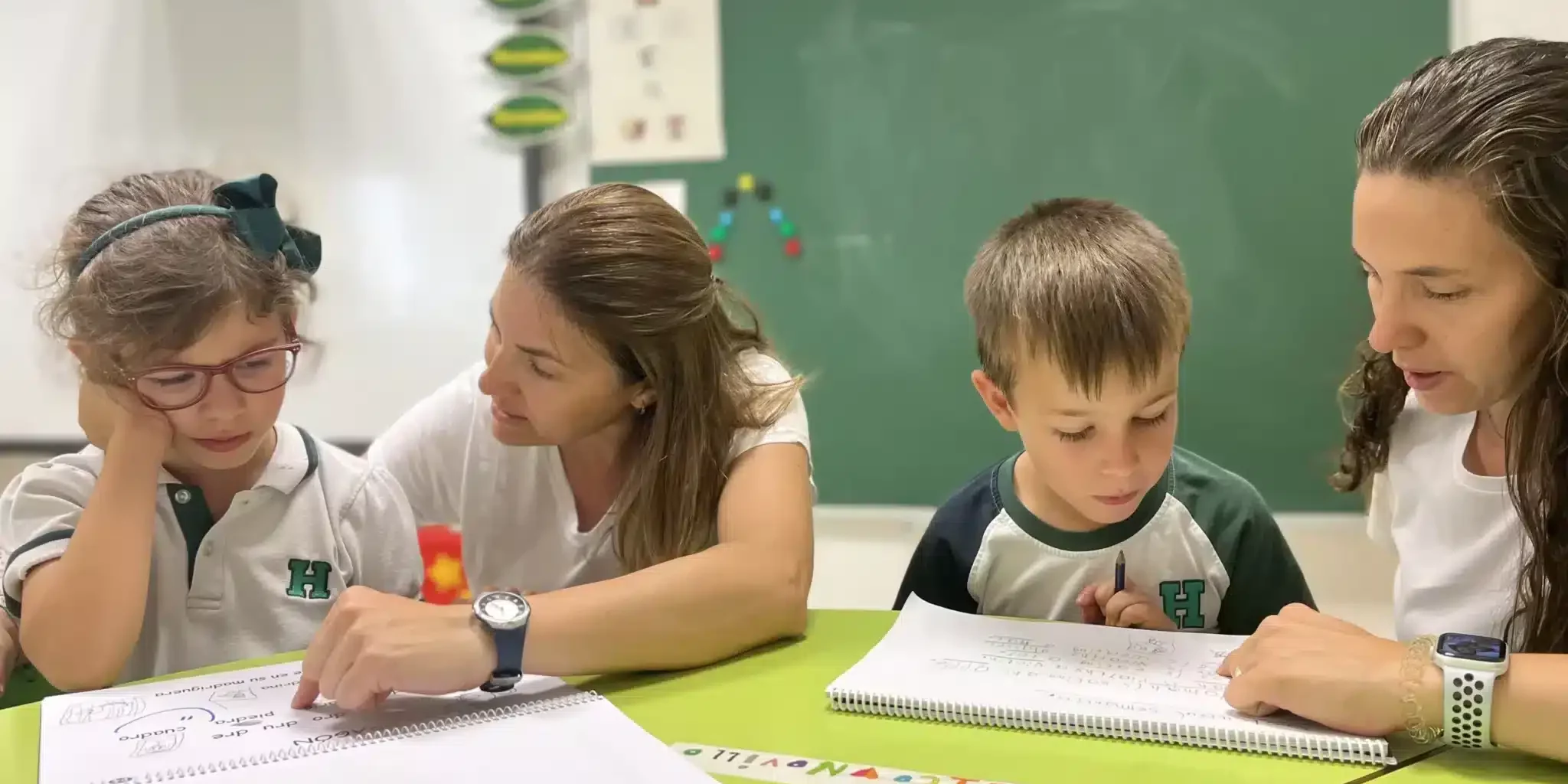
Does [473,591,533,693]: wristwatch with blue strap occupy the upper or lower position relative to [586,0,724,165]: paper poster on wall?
lower

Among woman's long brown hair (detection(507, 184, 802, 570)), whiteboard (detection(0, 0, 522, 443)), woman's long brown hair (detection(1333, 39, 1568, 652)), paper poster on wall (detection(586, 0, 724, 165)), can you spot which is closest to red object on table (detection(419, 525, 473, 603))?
whiteboard (detection(0, 0, 522, 443))

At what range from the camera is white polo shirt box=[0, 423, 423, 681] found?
1.10 metres

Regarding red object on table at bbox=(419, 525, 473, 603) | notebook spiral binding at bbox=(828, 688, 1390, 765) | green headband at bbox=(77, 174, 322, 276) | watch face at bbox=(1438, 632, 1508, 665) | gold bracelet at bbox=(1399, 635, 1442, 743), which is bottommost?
red object on table at bbox=(419, 525, 473, 603)

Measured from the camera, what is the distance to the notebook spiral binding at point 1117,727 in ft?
2.28

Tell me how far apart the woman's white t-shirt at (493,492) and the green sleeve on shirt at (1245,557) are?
42 cm

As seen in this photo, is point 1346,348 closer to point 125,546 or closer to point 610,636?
point 610,636

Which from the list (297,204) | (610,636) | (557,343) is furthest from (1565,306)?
(297,204)

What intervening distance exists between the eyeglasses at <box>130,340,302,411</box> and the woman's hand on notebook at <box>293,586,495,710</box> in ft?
1.12

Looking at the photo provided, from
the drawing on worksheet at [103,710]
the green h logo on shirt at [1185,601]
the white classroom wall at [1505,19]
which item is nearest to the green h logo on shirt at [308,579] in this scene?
the drawing on worksheet at [103,710]

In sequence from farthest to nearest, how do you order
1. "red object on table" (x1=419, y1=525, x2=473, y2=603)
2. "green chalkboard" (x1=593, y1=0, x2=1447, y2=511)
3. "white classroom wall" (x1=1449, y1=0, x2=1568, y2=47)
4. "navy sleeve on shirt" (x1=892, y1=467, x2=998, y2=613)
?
"red object on table" (x1=419, y1=525, x2=473, y2=603), "green chalkboard" (x1=593, y1=0, x2=1447, y2=511), "white classroom wall" (x1=1449, y1=0, x2=1568, y2=47), "navy sleeve on shirt" (x1=892, y1=467, x2=998, y2=613)

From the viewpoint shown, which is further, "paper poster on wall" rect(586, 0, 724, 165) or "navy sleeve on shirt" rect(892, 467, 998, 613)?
"paper poster on wall" rect(586, 0, 724, 165)

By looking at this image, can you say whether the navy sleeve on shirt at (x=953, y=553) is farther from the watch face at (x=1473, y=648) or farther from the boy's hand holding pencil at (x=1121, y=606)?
the watch face at (x=1473, y=648)

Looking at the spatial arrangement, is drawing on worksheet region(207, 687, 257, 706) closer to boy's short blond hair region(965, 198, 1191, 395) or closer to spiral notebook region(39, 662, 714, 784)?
spiral notebook region(39, 662, 714, 784)

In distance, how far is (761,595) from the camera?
97cm
